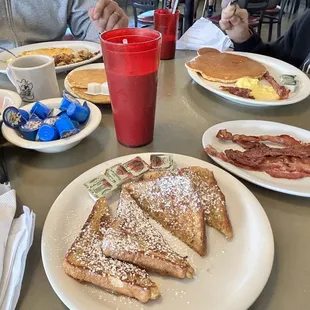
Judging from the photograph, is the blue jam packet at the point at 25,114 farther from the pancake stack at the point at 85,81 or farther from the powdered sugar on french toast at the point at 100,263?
the powdered sugar on french toast at the point at 100,263

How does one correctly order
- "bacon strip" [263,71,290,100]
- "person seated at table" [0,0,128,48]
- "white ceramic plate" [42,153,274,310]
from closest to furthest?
"white ceramic plate" [42,153,274,310], "bacon strip" [263,71,290,100], "person seated at table" [0,0,128,48]

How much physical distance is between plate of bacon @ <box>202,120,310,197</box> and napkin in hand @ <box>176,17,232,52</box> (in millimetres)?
733

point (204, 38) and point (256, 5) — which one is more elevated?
point (204, 38)

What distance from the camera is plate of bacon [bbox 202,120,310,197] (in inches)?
30.2

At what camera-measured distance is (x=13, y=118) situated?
844 millimetres

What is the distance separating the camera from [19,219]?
0.62 meters

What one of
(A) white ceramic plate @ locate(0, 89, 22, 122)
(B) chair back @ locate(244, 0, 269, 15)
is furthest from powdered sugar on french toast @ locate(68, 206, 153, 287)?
(B) chair back @ locate(244, 0, 269, 15)

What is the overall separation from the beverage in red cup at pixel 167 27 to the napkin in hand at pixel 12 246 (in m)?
1.00

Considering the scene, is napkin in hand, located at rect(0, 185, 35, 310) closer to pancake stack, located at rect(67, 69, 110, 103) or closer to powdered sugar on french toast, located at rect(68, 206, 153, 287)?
powdered sugar on french toast, located at rect(68, 206, 153, 287)

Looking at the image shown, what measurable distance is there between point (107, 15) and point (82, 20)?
470mm

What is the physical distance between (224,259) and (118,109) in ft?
1.48

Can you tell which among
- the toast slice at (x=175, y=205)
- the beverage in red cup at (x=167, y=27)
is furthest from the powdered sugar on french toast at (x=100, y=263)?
the beverage in red cup at (x=167, y=27)

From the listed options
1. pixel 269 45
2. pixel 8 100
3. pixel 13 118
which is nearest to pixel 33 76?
pixel 8 100

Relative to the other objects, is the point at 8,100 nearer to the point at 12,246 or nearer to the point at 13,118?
the point at 13,118
